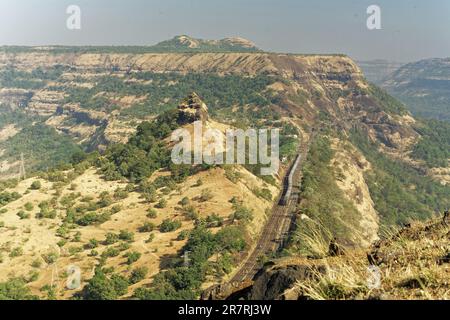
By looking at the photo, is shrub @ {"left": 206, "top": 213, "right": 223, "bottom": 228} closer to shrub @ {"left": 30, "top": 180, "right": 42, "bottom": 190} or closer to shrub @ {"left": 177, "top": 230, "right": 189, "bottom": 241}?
shrub @ {"left": 177, "top": 230, "right": 189, "bottom": 241}

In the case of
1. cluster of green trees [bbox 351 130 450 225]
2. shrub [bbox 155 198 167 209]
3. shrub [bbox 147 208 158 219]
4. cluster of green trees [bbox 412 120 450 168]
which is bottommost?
cluster of green trees [bbox 351 130 450 225]

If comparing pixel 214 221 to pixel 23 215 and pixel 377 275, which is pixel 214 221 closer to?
pixel 23 215

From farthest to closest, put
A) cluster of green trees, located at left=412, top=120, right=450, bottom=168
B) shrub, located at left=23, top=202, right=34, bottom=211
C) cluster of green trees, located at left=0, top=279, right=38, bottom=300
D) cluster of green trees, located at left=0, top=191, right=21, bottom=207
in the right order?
1. cluster of green trees, located at left=412, top=120, right=450, bottom=168
2. cluster of green trees, located at left=0, top=191, right=21, bottom=207
3. shrub, located at left=23, top=202, right=34, bottom=211
4. cluster of green trees, located at left=0, top=279, right=38, bottom=300

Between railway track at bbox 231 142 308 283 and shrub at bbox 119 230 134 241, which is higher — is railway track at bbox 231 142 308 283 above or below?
below

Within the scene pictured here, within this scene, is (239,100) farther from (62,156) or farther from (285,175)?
(285,175)

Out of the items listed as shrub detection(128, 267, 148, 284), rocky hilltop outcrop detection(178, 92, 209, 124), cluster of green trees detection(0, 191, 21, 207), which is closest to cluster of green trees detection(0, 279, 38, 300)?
shrub detection(128, 267, 148, 284)

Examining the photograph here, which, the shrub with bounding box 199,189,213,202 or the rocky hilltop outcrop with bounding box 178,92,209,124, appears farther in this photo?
the rocky hilltop outcrop with bounding box 178,92,209,124

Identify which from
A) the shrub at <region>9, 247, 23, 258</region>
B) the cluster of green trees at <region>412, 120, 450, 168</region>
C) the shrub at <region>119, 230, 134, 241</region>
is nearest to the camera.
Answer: the shrub at <region>9, 247, 23, 258</region>

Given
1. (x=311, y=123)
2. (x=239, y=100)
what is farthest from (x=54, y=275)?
(x=239, y=100)
